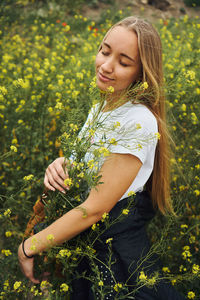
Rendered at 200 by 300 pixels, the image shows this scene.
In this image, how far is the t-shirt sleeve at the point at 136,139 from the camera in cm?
132

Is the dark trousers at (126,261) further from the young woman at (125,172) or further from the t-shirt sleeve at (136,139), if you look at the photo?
the t-shirt sleeve at (136,139)

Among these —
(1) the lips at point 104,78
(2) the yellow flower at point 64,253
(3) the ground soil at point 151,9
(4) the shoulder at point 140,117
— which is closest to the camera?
(2) the yellow flower at point 64,253

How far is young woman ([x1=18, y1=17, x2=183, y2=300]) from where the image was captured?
4.41ft

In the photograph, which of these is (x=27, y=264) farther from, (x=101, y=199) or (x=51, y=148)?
(x=51, y=148)

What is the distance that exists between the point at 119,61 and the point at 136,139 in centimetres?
44

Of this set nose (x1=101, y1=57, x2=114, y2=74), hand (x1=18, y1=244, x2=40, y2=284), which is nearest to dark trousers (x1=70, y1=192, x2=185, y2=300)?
hand (x1=18, y1=244, x2=40, y2=284)

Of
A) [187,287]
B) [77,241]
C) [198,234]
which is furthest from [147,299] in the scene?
[198,234]

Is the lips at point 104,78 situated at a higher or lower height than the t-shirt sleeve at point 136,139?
higher

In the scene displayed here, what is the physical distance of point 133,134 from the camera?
1352mm

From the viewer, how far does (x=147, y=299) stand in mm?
1382

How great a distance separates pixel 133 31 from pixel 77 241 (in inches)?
42.8

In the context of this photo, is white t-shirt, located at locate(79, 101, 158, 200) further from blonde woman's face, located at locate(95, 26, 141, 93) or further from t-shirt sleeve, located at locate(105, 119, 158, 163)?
blonde woman's face, located at locate(95, 26, 141, 93)

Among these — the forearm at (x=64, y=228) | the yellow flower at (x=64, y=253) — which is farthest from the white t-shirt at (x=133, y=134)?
the yellow flower at (x=64, y=253)

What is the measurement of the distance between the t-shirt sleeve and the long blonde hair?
14 cm
